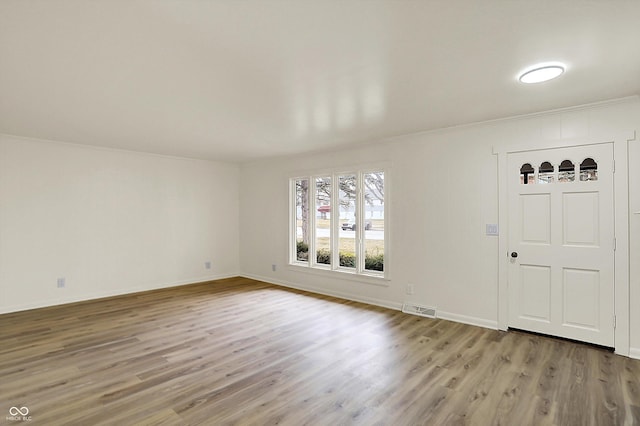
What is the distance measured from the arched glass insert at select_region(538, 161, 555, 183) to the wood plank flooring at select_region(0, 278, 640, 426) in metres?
1.73

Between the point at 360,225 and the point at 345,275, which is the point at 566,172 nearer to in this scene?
the point at 360,225

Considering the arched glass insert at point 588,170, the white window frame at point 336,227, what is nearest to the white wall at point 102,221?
the white window frame at point 336,227

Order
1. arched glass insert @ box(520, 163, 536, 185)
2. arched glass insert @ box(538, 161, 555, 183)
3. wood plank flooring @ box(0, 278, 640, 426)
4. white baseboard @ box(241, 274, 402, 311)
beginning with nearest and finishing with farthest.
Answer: wood plank flooring @ box(0, 278, 640, 426) → arched glass insert @ box(538, 161, 555, 183) → arched glass insert @ box(520, 163, 536, 185) → white baseboard @ box(241, 274, 402, 311)

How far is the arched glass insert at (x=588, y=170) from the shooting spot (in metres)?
3.37

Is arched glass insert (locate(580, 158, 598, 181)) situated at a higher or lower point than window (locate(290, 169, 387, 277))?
higher

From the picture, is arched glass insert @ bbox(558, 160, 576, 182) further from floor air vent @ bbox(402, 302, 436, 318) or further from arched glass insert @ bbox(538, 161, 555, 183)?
floor air vent @ bbox(402, 302, 436, 318)

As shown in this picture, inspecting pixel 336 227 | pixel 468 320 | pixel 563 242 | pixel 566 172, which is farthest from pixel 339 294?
pixel 566 172

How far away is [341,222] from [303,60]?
3514mm

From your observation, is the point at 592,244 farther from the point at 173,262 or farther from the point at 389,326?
the point at 173,262

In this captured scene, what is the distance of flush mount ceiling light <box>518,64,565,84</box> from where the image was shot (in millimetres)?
2479

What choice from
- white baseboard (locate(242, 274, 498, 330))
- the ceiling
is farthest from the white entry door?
the ceiling

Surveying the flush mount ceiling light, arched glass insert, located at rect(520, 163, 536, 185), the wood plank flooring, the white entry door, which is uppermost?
the flush mount ceiling light

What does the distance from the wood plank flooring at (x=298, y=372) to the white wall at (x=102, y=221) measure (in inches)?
30.8

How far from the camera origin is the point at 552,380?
106 inches
